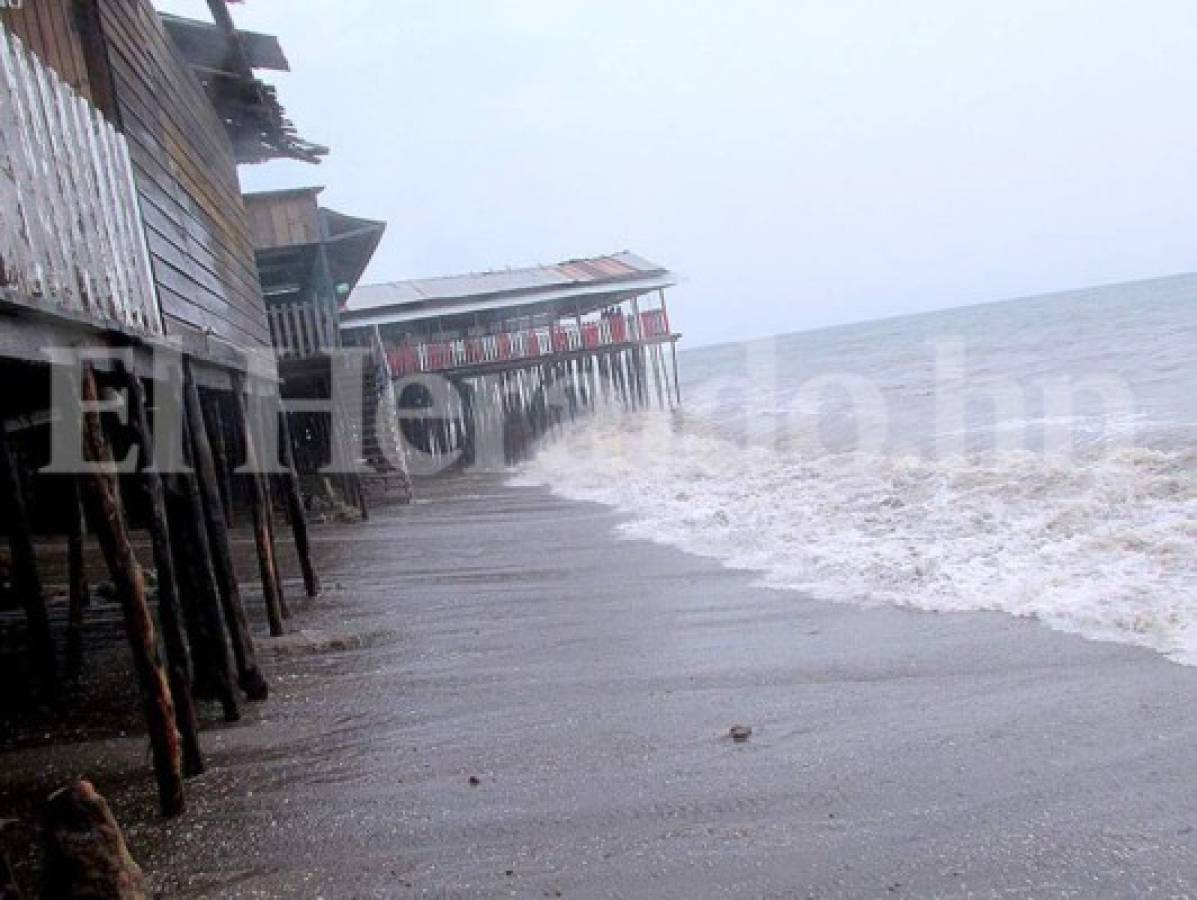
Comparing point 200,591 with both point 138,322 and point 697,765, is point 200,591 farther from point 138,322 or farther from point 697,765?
point 697,765

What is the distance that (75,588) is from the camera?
661cm

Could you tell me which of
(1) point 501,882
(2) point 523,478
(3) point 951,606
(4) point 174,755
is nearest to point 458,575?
(3) point 951,606

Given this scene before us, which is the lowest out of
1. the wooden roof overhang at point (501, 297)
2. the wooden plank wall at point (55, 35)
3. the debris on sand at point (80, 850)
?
the debris on sand at point (80, 850)

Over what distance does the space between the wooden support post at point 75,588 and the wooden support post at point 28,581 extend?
1.05 feet

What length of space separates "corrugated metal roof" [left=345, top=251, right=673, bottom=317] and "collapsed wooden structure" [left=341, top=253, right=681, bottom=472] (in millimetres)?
31

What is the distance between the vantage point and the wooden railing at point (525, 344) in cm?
2436

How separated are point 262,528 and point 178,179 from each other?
8.55 feet

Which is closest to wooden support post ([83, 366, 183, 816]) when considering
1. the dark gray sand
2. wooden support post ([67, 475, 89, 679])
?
the dark gray sand

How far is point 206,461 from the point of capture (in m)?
5.87

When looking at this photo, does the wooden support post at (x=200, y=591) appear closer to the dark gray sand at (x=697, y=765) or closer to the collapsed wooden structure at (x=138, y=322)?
the collapsed wooden structure at (x=138, y=322)

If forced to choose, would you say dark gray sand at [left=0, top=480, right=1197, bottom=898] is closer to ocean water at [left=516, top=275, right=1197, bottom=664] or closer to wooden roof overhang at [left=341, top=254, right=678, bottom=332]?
ocean water at [left=516, top=275, right=1197, bottom=664]

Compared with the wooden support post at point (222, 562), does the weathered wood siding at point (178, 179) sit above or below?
above

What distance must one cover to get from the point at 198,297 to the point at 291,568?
14.8 ft

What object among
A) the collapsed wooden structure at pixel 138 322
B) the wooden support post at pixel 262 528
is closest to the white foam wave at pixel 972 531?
the wooden support post at pixel 262 528
